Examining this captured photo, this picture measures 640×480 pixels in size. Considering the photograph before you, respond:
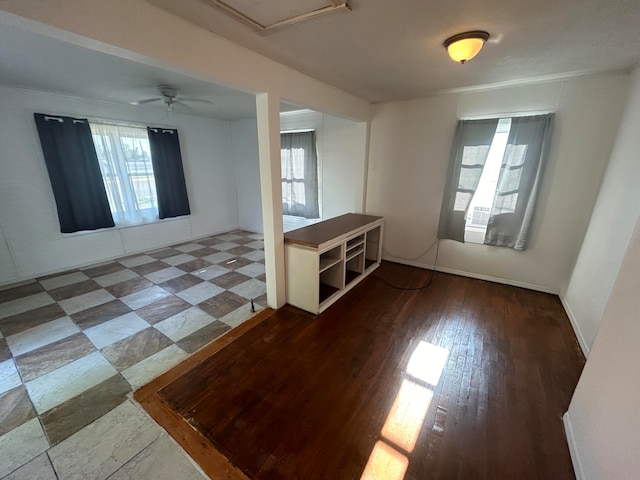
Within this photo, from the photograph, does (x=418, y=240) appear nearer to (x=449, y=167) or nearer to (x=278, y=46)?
(x=449, y=167)

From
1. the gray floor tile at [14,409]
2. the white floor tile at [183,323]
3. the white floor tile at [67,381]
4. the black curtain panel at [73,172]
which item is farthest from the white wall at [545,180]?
the black curtain panel at [73,172]

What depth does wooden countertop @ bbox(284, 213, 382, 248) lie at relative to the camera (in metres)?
2.57

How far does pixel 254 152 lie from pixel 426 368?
15.8 feet

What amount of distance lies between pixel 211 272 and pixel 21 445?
2374 millimetres

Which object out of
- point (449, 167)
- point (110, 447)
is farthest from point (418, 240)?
point (110, 447)

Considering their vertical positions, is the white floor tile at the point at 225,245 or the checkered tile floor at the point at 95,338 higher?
the white floor tile at the point at 225,245

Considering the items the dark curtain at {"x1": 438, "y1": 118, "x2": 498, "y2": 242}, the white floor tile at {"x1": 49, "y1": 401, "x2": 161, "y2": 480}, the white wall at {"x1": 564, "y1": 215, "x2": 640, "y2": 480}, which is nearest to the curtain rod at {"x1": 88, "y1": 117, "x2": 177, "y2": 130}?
the white floor tile at {"x1": 49, "y1": 401, "x2": 161, "y2": 480}

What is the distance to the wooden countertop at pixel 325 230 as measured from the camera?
257 cm

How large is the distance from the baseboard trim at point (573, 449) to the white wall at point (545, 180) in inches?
80.9

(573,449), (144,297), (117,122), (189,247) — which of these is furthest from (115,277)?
(573,449)

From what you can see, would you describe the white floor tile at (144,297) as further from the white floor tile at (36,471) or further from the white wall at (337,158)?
the white wall at (337,158)

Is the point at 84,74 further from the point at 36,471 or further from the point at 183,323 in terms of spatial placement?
the point at 36,471

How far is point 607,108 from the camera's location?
2.47 m

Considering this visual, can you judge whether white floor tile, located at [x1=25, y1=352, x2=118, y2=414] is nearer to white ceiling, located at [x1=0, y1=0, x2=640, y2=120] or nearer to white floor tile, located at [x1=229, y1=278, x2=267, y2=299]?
white floor tile, located at [x1=229, y1=278, x2=267, y2=299]
